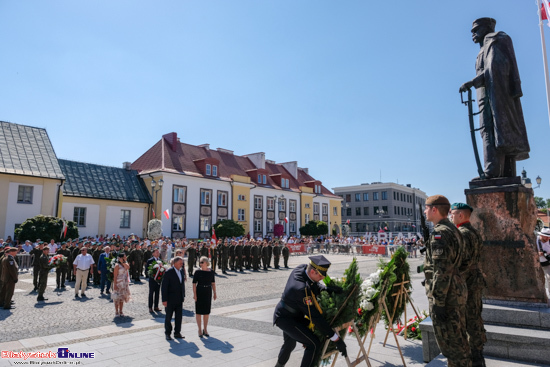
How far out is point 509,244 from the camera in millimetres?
5188

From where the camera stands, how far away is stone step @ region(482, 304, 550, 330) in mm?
4668

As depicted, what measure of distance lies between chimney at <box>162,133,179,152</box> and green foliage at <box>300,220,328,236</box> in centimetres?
2194

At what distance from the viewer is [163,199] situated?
3850 centimetres

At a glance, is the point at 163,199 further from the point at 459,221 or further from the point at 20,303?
the point at 459,221

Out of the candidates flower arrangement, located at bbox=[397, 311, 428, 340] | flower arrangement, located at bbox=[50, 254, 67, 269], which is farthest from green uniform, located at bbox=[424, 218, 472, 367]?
flower arrangement, located at bbox=[50, 254, 67, 269]

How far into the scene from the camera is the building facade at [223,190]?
39.9 meters

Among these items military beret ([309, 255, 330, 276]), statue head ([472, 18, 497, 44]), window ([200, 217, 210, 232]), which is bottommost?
military beret ([309, 255, 330, 276])

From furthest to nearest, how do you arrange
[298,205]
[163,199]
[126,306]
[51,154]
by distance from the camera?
1. [298,205]
2. [163,199]
3. [51,154]
4. [126,306]

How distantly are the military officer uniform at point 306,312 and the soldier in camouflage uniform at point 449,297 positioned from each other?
1083 mm

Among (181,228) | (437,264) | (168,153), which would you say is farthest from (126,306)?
(168,153)

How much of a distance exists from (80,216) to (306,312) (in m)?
35.5

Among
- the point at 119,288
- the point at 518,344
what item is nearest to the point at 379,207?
the point at 119,288

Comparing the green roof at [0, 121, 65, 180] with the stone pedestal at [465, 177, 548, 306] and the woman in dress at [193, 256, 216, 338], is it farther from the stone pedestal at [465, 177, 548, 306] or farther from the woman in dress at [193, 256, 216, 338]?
the stone pedestal at [465, 177, 548, 306]

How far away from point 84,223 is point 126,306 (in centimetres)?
2686
